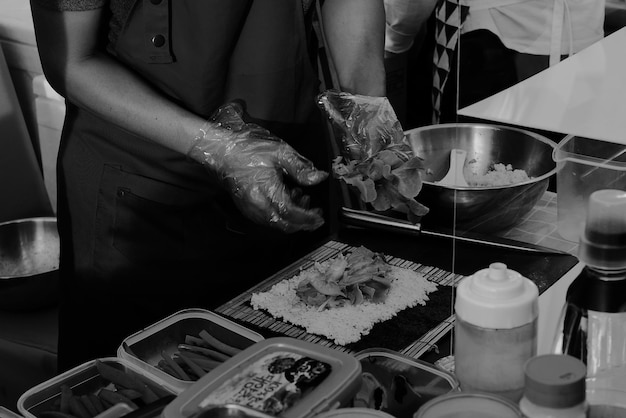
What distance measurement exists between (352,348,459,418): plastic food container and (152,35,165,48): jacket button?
0.93 metres

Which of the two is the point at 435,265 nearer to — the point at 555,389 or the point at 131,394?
the point at 131,394

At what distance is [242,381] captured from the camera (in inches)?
37.9

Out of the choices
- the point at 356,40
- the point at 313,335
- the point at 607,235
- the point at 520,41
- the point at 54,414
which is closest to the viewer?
the point at 607,235

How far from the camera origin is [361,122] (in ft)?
6.41

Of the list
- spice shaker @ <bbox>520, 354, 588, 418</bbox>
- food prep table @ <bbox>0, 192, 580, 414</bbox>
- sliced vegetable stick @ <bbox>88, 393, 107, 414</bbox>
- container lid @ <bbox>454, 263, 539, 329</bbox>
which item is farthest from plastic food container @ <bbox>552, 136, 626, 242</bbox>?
sliced vegetable stick @ <bbox>88, 393, 107, 414</bbox>

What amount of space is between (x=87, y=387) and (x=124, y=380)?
0.07 meters

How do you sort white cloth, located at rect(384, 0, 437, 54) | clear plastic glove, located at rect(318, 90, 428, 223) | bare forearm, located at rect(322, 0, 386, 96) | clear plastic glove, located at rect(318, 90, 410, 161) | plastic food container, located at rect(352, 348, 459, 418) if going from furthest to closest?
1. white cloth, located at rect(384, 0, 437, 54)
2. bare forearm, located at rect(322, 0, 386, 96)
3. clear plastic glove, located at rect(318, 90, 410, 161)
4. clear plastic glove, located at rect(318, 90, 428, 223)
5. plastic food container, located at rect(352, 348, 459, 418)

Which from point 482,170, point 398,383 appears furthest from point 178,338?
point 482,170

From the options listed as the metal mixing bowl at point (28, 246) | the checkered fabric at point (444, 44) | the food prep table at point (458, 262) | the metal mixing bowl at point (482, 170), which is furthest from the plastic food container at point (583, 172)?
the metal mixing bowl at point (28, 246)

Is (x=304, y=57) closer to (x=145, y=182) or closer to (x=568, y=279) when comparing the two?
(x=145, y=182)

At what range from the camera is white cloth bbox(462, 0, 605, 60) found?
1467 millimetres

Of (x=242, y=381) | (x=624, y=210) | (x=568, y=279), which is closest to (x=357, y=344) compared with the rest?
(x=568, y=279)

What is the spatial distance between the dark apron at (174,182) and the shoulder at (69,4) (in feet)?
0.33

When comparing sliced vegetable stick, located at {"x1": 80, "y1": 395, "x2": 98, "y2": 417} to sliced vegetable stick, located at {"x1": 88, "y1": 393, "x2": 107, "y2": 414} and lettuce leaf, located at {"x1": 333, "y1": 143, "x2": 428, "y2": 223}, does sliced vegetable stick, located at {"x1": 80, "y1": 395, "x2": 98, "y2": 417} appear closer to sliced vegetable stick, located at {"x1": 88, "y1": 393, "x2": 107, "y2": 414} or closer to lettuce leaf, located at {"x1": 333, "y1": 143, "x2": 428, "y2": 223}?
sliced vegetable stick, located at {"x1": 88, "y1": 393, "x2": 107, "y2": 414}
